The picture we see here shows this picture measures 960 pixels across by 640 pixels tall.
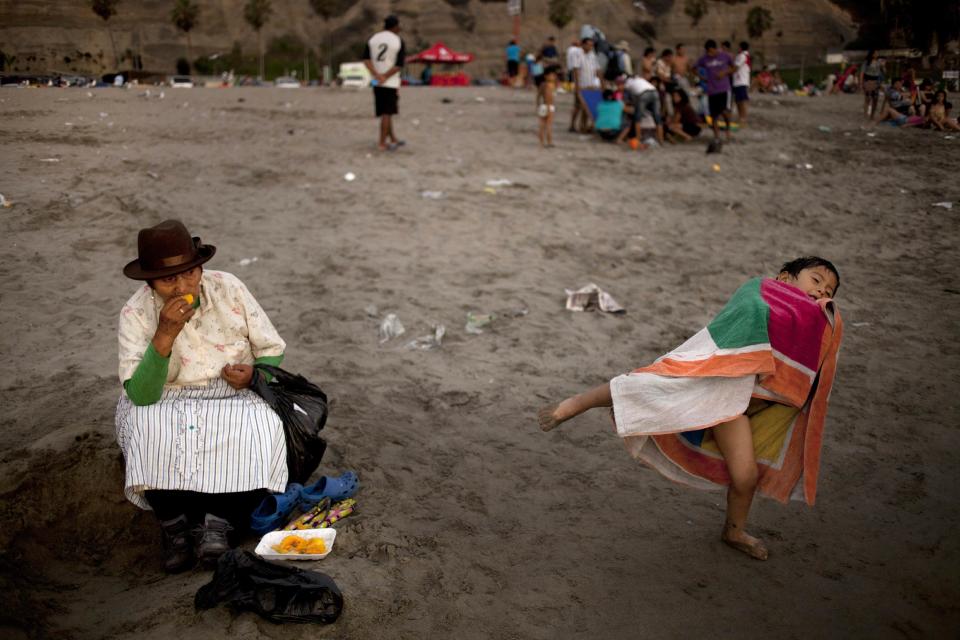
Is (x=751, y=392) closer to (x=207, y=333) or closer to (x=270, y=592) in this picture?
(x=270, y=592)

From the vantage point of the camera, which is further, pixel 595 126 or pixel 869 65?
pixel 869 65

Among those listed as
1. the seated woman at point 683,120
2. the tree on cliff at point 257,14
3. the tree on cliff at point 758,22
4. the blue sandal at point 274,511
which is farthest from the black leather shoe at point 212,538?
the tree on cliff at point 758,22

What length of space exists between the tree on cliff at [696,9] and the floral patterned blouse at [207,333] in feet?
178

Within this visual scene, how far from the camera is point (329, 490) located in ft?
10.3

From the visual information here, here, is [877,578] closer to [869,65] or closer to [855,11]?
[869,65]

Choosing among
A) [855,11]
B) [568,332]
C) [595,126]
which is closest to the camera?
[568,332]

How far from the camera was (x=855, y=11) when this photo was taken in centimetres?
2309

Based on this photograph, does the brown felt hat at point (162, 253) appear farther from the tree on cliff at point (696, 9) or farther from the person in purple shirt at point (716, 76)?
the tree on cliff at point (696, 9)

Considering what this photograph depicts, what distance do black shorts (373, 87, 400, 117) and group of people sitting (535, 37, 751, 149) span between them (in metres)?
2.15

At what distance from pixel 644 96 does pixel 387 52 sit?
3926 millimetres

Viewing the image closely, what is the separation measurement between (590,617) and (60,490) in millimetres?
2265

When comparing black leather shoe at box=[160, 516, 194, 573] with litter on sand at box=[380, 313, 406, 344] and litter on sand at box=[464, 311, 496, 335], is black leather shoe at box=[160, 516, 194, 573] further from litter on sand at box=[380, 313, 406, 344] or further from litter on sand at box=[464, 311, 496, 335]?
litter on sand at box=[464, 311, 496, 335]

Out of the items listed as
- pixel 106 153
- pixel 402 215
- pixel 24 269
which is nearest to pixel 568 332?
pixel 402 215

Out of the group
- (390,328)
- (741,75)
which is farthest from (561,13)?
(390,328)
